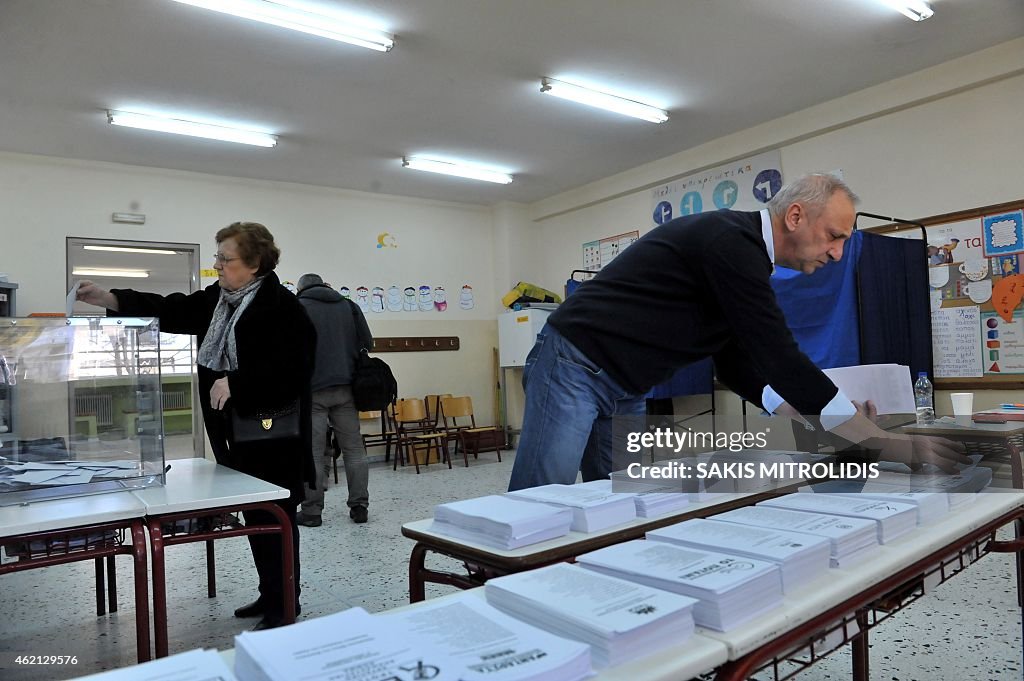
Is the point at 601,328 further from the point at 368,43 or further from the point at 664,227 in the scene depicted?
the point at 368,43

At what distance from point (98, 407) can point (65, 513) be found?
20.4 inches

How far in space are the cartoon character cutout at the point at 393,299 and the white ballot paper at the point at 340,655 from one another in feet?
22.8

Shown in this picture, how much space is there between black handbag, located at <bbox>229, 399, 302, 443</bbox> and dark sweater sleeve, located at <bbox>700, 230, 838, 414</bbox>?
57.9 inches

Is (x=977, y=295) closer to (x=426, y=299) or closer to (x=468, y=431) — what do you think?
(x=468, y=431)

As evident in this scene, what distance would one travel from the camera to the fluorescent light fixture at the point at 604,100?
4.89m

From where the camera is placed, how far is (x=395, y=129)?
5707 mm

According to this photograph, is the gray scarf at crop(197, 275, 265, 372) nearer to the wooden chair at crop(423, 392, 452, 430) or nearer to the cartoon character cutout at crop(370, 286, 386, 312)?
the wooden chair at crop(423, 392, 452, 430)

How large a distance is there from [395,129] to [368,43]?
61.2 inches

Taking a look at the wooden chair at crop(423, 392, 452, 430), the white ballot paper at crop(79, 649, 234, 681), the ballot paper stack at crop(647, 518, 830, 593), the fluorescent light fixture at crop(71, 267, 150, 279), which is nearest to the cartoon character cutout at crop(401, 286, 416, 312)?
the wooden chair at crop(423, 392, 452, 430)

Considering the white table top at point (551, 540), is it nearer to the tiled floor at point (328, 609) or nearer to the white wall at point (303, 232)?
the tiled floor at point (328, 609)

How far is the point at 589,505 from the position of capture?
116 centimetres

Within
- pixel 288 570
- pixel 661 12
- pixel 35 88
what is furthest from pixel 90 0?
pixel 288 570

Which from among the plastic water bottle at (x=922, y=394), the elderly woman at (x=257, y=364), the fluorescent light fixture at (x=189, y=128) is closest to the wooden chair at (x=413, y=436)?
the fluorescent light fixture at (x=189, y=128)

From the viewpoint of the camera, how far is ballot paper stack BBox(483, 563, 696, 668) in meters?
0.69
